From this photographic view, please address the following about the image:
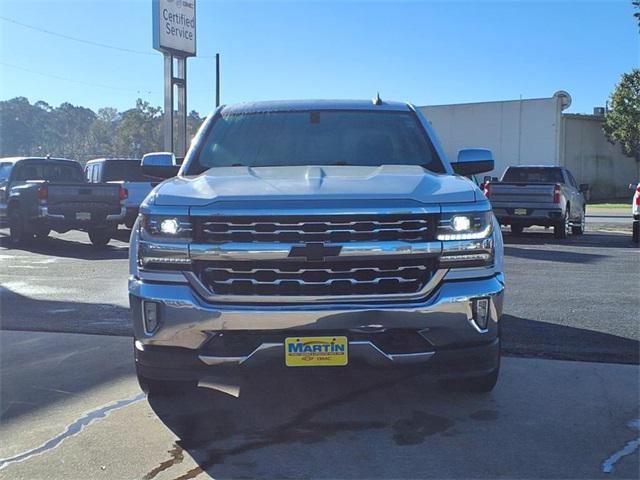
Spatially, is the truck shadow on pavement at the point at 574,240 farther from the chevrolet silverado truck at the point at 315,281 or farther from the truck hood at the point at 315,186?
the chevrolet silverado truck at the point at 315,281

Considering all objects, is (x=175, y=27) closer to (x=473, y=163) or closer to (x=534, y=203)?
(x=534, y=203)

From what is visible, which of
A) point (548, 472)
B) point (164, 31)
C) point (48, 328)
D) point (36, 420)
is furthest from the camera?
point (164, 31)

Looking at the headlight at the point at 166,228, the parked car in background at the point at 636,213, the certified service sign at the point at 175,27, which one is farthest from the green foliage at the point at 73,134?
the headlight at the point at 166,228

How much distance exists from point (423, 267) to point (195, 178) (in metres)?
1.68

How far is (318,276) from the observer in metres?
3.98

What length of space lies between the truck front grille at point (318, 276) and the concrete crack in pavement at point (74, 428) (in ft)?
4.32

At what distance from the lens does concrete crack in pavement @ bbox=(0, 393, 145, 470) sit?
3995 millimetres

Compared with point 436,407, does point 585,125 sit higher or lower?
higher

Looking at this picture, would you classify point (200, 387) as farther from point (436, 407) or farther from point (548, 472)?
point (548, 472)

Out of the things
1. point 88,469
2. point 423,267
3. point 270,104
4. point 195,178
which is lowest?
point 88,469

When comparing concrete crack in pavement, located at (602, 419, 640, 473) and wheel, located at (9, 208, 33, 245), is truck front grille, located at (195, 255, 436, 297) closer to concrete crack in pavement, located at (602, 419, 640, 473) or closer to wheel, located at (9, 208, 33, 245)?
concrete crack in pavement, located at (602, 419, 640, 473)

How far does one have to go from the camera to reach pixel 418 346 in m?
3.96

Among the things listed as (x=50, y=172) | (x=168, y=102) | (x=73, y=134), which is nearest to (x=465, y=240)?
(x=50, y=172)

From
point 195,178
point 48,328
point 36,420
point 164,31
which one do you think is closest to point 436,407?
point 195,178
